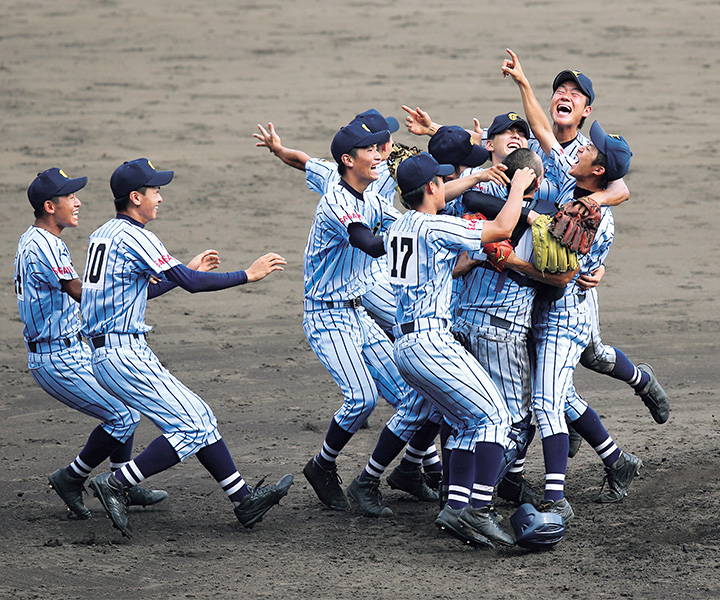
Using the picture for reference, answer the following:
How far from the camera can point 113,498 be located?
187 inches

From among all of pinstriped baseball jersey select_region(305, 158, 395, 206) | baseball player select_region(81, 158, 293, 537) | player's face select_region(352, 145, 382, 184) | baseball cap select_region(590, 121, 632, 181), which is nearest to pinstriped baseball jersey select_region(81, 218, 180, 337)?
baseball player select_region(81, 158, 293, 537)

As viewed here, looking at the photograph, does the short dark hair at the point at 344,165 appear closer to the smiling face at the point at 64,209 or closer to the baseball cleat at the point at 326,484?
the smiling face at the point at 64,209

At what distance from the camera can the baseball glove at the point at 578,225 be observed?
4598 millimetres

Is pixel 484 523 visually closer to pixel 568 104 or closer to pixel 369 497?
pixel 369 497

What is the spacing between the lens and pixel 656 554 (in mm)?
4531

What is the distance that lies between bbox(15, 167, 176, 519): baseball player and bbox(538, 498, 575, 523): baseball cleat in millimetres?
1938

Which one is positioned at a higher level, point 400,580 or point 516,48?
point 516,48

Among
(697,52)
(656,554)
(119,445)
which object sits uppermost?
(697,52)

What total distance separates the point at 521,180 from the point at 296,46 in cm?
1100

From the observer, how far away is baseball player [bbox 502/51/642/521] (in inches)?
188

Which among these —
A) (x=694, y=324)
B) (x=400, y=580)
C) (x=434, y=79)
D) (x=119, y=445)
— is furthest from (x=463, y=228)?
(x=434, y=79)

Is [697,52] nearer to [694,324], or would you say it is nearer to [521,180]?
[694,324]

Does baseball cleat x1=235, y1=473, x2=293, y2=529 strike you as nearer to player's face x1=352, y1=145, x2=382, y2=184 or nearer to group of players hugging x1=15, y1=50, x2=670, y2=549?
group of players hugging x1=15, y1=50, x2=670, y2=549

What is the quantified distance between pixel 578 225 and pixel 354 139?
117cm
